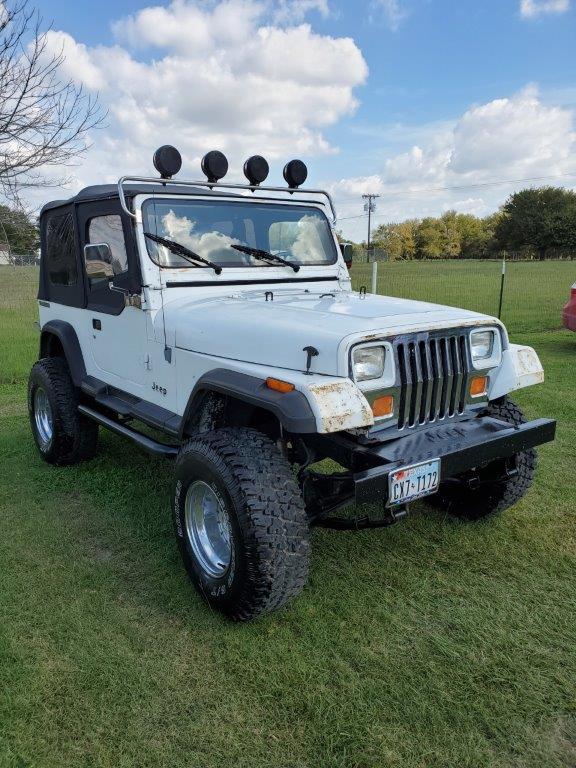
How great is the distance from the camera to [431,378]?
2.95 metres

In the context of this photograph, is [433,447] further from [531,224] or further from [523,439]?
[531,224]

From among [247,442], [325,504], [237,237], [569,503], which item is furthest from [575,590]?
[237,237]

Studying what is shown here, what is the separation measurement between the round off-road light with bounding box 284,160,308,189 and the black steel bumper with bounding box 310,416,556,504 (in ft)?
7.99

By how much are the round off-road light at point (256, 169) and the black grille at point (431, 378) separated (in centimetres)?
215

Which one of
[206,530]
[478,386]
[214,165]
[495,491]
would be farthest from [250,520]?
[214,165]

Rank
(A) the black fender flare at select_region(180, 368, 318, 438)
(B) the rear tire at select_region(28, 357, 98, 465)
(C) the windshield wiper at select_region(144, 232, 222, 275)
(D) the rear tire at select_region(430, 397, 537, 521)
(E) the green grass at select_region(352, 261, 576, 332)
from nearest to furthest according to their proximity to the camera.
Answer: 1. (A) the black fender flare at select_region(180, 368, 318, 438)
2. (D) the rear tire at select_region(430, 397, 537, 521)
3. (C) the windshield wiper at select_region(144, 232, 222, 275)
4. (B) the rear tire at select_region(28, 357, 98, 465)
5. (E) the green grass at select_region(352, 261, 576, 332)

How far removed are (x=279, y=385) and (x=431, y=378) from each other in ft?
2.61

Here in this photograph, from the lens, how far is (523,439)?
3.06 metres

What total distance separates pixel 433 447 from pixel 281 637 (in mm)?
1161

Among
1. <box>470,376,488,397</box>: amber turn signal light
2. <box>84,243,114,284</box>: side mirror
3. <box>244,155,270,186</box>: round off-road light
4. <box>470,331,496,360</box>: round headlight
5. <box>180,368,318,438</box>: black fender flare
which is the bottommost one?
<box>470,376,488,397</box>: amber turn signal light

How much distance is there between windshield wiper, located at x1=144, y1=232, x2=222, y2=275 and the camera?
12.3 feet

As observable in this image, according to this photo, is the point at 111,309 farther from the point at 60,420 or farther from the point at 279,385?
the point at 279,385

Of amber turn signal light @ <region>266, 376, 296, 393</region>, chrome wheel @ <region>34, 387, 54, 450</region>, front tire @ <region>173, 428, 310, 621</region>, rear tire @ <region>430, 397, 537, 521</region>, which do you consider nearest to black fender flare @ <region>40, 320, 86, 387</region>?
chrome wheel @ <region>34, 387, 54, 450</region>

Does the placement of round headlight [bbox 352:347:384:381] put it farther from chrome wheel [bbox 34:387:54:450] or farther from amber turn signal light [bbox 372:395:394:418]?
chrome wheel [bbox 34:387:54:450]
